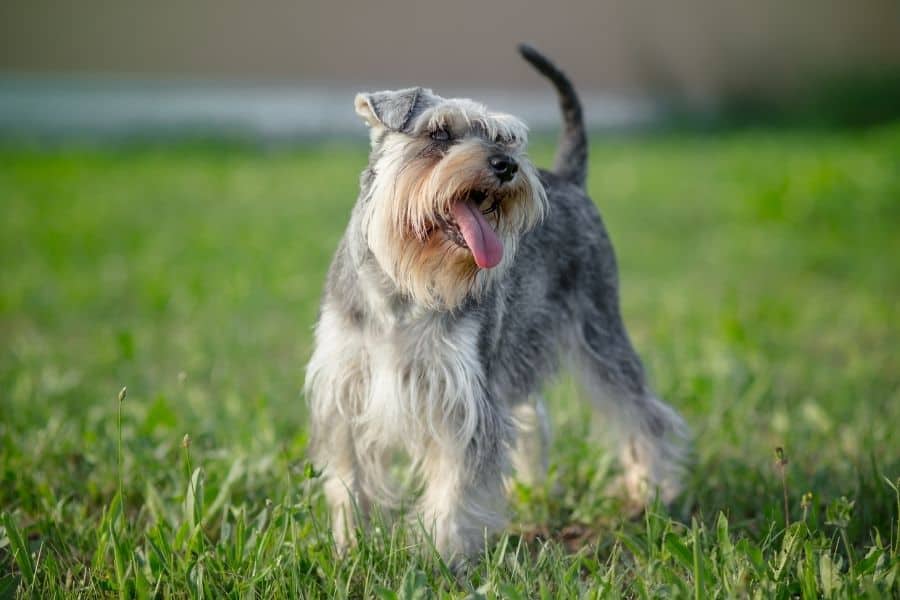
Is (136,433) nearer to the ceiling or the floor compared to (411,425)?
nearer to the floor

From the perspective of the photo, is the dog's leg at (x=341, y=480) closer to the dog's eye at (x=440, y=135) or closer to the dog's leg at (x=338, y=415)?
the dog's leg at (x=338, y=415)

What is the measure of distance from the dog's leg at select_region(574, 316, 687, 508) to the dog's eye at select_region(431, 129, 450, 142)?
4.72 feet

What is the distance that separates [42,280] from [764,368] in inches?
235

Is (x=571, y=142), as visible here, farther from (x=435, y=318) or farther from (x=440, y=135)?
(x=435, y=318)

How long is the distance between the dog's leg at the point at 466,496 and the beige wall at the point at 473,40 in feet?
49.6

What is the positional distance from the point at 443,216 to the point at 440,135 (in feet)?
1.04

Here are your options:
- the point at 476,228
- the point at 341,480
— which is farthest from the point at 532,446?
the point at 476,228

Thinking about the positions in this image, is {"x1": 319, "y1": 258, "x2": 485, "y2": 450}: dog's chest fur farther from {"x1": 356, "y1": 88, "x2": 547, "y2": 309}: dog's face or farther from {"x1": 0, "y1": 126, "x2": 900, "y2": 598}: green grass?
{"x1": 0, "y1": 126, "x2": 900, "y2": 598}: green grass

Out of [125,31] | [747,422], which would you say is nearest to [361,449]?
[747,422]

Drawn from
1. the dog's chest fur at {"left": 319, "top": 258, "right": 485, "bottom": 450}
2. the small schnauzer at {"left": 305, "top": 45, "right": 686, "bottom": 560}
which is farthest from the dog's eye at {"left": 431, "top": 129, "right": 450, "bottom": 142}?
the dog's chest fur at {"left": 319, "top": 258, "right": 485, "bottom": 450}

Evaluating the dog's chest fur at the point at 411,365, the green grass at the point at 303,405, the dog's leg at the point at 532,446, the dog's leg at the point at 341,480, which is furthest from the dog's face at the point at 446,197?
the dog's leg at the point at 532,446

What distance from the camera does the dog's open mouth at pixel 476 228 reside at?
10.9 ft

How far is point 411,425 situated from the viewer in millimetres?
3586

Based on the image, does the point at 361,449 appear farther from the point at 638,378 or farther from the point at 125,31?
the point at 125,31
